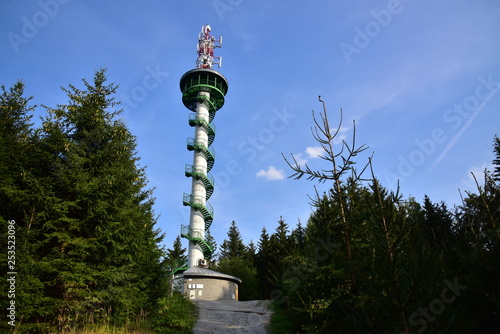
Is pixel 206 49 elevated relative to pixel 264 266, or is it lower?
elevated

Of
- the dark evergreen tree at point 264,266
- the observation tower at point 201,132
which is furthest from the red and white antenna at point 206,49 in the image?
the dark evergreen tree at point 264,266

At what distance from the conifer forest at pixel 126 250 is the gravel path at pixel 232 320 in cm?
191

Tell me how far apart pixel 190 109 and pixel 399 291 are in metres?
43.4

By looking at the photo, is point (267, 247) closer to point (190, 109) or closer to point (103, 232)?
point (190, 109)

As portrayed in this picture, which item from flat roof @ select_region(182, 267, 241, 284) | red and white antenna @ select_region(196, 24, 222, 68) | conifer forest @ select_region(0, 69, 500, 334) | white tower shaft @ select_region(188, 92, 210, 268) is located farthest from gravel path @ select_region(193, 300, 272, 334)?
red and white antenna @ select_region(196, 24, 222, 68)

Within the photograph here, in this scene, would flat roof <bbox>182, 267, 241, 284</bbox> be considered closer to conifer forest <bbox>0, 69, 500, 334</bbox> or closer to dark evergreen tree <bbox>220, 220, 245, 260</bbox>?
conifer forest <bbox>0, 69, 500, 334</bbox>

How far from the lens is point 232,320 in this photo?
17.8 m

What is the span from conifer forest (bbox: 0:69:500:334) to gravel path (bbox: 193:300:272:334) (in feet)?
6.25

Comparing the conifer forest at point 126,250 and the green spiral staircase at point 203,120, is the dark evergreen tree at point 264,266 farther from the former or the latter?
the conifer forest at point 126,250

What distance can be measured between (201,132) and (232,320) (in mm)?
24725

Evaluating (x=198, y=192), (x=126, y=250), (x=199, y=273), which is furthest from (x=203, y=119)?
(x=126, y=250)

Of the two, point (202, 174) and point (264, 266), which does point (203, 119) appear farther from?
point (264, 266)

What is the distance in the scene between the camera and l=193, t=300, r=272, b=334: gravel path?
1513 cm

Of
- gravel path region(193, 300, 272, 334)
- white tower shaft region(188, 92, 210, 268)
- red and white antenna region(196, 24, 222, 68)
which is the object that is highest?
red and white antenna region(196, 24, 222, 68)
